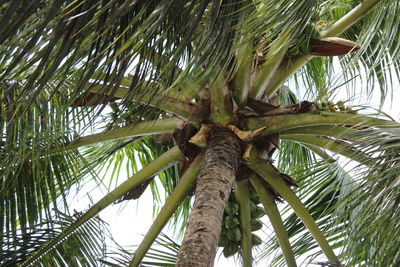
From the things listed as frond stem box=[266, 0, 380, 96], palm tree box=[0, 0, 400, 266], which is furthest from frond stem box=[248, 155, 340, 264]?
frond stem box=[266, 0, 380, 96]

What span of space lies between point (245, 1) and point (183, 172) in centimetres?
175

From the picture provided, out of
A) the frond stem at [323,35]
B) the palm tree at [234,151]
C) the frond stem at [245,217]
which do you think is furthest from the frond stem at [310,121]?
the frond stem at [245,217]

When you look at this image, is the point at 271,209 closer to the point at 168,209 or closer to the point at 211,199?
the point at 168,209

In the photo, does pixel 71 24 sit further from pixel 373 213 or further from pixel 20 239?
pixel 20 239

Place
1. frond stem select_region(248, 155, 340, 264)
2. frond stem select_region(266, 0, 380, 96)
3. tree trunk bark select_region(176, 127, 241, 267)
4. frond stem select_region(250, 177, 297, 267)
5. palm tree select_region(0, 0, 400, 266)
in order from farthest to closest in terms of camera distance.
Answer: frond stem select_region(250, 177, 297, 267) < frond stem select_region(248, 155, 340, 264) < frond stem select_region(266, 0, 380, 96) < palm tree select_region(0, 0, 400, 266) < tree trunk bark select_region(176, 127, 241, 267)

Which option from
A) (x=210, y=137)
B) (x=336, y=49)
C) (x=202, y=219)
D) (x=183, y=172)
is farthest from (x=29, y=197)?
(x=336, y=49)

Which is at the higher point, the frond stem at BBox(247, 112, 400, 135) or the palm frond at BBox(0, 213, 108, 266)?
the frond stem at BBox(247, 112, 400, 135)

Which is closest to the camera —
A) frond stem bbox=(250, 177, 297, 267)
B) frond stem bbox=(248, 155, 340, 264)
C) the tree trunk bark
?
the tree trunk bark

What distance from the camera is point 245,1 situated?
2254 millimetres

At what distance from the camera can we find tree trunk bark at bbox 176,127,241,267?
2.58 m

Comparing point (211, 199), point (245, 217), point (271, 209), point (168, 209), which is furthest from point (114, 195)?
point (211, 199)

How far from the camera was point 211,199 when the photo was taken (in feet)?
9.66

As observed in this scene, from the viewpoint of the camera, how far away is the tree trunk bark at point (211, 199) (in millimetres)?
2576

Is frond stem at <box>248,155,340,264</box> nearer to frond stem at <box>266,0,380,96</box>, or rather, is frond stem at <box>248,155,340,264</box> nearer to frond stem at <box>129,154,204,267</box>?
frond stem at <box>129,154,204,267</box>
